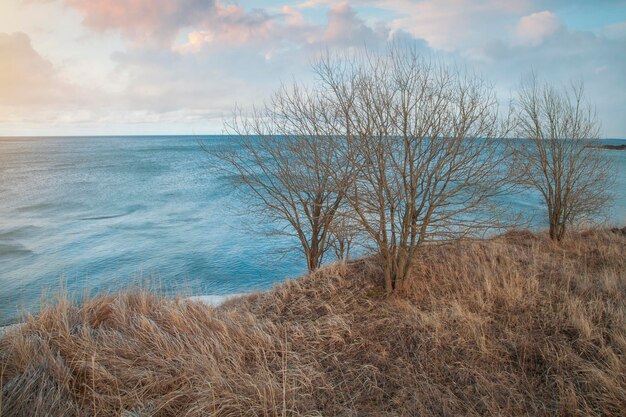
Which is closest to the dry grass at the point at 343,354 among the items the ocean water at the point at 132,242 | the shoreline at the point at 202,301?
the shoreline at the point at 202,301

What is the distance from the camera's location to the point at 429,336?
5.13 metres

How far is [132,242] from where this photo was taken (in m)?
18.6

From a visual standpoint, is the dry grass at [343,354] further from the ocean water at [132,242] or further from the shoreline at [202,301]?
the ocean water at [132,242]

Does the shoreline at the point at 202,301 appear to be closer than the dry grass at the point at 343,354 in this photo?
No

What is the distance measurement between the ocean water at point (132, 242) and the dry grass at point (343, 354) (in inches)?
82.4

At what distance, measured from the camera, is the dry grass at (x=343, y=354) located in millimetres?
3846

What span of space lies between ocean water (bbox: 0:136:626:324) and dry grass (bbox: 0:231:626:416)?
82.4 inches

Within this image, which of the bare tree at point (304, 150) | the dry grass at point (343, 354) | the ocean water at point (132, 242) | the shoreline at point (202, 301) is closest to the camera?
the dry grass at point (343, 354)

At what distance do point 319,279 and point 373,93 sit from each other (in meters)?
3.73

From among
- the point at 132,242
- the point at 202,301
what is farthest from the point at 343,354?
the point at 132,242

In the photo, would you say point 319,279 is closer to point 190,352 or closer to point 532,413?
point 190,352

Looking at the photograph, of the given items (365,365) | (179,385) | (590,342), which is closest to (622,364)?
(590,342)

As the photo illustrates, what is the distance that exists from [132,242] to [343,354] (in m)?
16.4

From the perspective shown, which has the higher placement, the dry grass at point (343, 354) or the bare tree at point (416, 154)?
the bare tree at point (416, 154)
